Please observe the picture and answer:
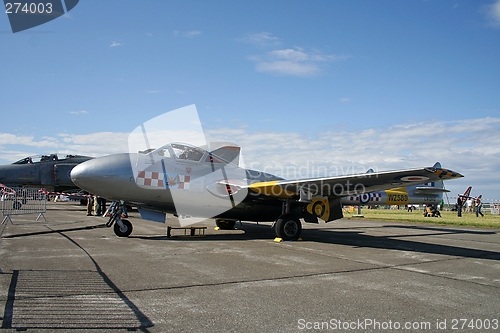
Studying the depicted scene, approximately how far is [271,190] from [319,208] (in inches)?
71.0

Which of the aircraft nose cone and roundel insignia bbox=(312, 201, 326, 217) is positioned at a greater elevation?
the aircraft nose cone

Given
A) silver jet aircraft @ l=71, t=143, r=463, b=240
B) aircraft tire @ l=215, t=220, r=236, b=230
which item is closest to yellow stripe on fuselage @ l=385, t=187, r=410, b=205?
silver jet aircraft @ l=71, t=143, r=463, b=240

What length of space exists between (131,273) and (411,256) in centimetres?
610

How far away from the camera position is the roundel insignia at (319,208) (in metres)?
11.5

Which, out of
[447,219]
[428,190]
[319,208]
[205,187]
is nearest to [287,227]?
[319,208]

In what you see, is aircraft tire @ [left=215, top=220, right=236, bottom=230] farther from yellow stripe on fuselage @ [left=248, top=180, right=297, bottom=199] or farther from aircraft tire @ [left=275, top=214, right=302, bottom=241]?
yellow stripe on fuselage @ [left=248, top=180, right=297, bottom=199]

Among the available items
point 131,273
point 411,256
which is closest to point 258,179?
point 411,256

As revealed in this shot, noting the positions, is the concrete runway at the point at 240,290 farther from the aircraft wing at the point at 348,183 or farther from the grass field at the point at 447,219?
the grass field at the point at 447,219

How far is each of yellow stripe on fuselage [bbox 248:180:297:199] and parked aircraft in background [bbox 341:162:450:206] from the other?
221 inches

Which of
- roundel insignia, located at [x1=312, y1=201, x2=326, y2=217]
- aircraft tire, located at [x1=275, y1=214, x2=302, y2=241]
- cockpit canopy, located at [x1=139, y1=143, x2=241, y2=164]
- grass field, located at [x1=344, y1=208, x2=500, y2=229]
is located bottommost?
grass field, located at [x1=344, y1=208, x2=500, y2=229]

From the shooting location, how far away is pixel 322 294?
16.0 ft

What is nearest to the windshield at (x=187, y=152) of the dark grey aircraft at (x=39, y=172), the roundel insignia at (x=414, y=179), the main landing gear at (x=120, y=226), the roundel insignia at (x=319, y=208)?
the main landing gear at (x=120, y=226)

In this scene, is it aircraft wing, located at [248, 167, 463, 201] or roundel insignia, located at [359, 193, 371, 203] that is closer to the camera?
aircraft wing, located at [248, 167, 463, 201]

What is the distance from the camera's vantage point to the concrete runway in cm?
374
